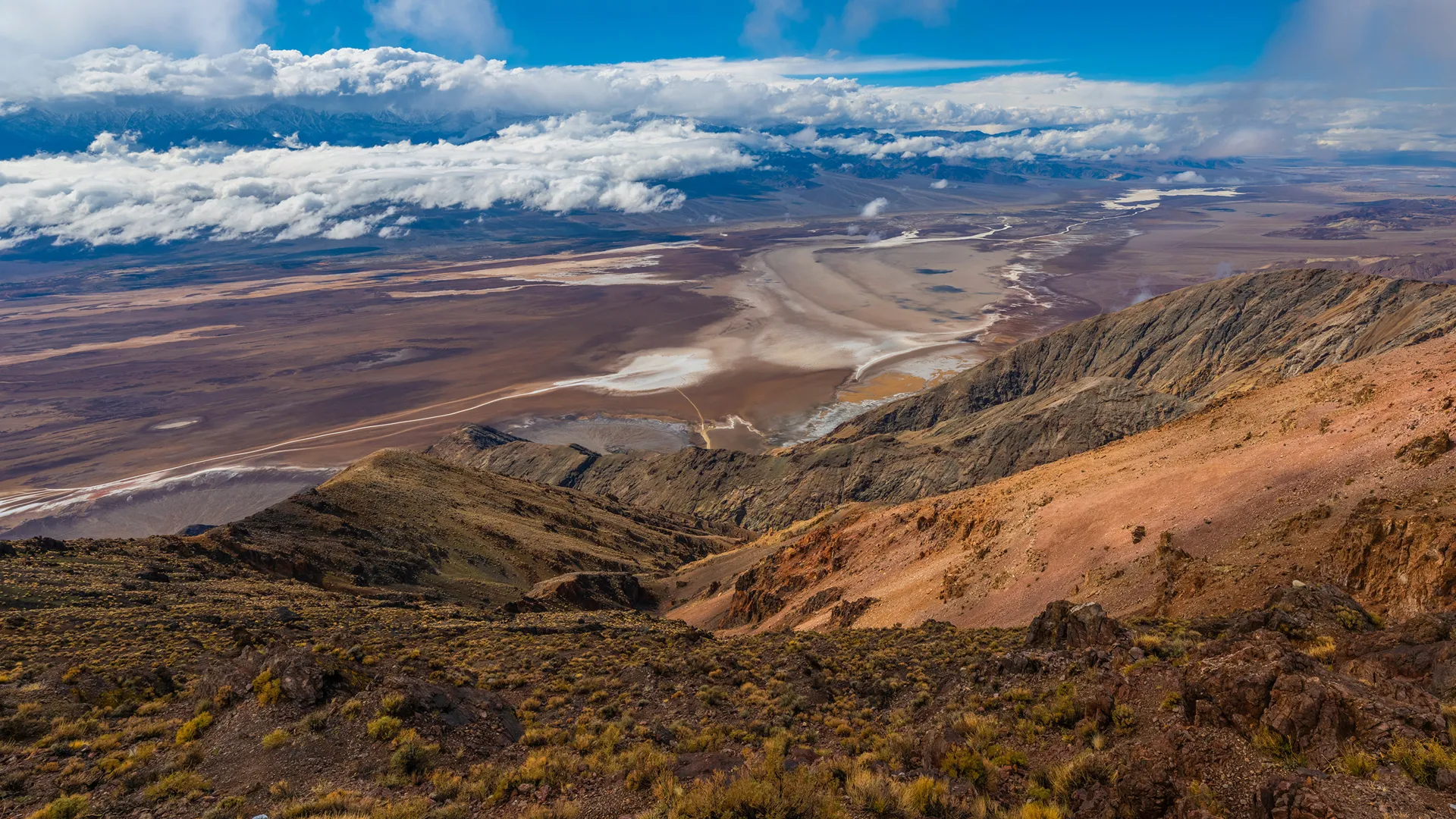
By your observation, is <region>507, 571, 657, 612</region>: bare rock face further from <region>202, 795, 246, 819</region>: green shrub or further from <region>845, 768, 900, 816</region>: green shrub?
<region>845, 768, 900, 816</region>: green shrub

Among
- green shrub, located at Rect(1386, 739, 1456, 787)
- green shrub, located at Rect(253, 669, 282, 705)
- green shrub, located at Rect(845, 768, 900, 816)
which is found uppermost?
green shrub, located at Rect(1386, 739, 1456, 787)

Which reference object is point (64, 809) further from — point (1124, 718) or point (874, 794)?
point (1124, 718)

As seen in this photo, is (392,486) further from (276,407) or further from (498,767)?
(276,407)

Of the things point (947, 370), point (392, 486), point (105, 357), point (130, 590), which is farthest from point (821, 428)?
point (105, 357)

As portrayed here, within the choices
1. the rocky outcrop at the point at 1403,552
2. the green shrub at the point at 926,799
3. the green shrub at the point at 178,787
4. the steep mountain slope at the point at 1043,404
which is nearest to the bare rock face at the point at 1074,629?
the green shrub at the point at 926,799

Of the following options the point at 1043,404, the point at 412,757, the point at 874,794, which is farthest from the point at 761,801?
the point at 1043,404

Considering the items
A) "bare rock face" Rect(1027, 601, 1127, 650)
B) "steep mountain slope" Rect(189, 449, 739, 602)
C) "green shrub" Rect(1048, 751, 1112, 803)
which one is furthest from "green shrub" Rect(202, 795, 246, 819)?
"steep mountain slope" Rect(189, 449, 739, 602)

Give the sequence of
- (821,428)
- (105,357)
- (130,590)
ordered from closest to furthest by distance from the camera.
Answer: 1. (130,590)
2. (821,428)
3. (105,357)

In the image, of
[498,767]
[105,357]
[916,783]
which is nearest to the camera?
[916,783]
